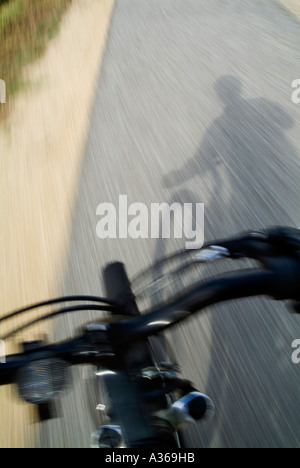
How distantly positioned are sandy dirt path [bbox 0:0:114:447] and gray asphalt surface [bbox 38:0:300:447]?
5.6 inches

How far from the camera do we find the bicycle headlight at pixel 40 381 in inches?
34.1

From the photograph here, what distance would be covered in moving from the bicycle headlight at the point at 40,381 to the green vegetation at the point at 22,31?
14.5 ft

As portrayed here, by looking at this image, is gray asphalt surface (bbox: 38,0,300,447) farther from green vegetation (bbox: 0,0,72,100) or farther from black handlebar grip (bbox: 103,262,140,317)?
green vegetation (bbox: 0,0,72,100)

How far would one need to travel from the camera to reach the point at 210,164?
321cm

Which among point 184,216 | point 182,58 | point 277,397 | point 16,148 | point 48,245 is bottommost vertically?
point 277,397

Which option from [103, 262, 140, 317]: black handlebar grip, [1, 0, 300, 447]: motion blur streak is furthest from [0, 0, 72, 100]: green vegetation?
[103, 262, 140, 317]: black handlebar grip

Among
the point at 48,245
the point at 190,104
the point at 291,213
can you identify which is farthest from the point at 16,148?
the point at 291,213

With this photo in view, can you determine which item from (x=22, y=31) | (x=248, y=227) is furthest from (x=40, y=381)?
(x=22, y=31)

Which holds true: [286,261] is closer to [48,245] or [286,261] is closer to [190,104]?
[48,245]

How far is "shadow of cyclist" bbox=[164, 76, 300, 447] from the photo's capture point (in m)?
1.80

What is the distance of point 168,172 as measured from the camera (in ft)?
10.6

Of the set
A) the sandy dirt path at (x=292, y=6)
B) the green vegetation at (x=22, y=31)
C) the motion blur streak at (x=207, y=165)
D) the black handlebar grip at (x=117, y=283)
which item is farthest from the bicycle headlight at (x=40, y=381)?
the sandy dirt path at (x=292, y=6)

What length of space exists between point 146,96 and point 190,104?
0.56m

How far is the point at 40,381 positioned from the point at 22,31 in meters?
5.98
